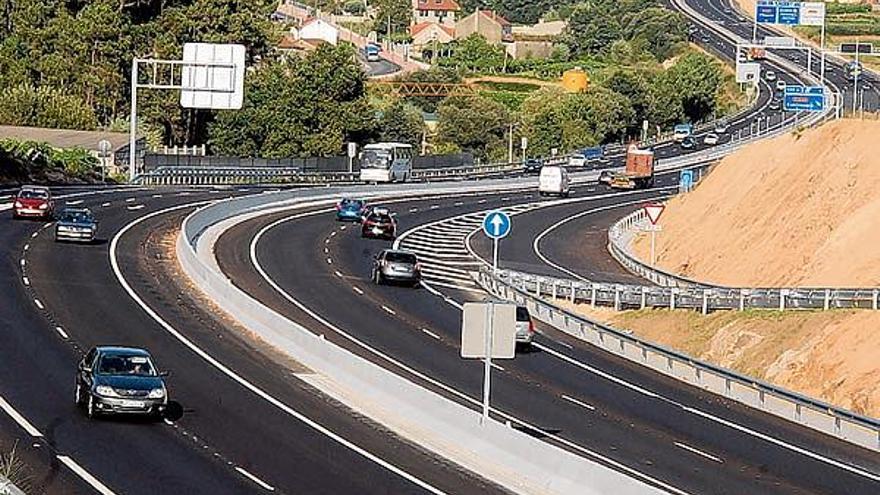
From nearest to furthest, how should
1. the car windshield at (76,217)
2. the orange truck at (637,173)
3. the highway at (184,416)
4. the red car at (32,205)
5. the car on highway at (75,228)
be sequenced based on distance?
the highway at (184,416), the car on highway at (75,228), the car windshield at (76,217), the red car at (32,205), the orange truck at (637,173)

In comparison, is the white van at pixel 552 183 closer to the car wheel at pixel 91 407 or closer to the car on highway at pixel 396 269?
the car on highway at pixel 396 269

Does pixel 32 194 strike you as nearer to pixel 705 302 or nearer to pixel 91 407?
pixel 705 302

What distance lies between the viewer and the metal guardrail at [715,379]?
39.8m

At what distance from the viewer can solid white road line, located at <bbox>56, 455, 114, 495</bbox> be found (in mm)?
26188

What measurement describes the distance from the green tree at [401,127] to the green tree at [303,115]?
1521 centimetres

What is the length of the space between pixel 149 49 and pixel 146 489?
129 metres

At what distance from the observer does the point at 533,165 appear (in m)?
137

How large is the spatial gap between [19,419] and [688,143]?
128 m

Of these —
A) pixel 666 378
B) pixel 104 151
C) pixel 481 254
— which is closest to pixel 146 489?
pixel 666 378

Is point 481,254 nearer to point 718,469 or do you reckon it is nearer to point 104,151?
point 104,151

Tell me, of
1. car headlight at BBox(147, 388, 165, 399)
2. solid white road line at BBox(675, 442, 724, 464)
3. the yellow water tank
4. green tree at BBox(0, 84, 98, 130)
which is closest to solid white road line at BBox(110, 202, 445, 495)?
car headlight at BBox(147, 388, 165, 399)

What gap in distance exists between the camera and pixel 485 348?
3048 cm

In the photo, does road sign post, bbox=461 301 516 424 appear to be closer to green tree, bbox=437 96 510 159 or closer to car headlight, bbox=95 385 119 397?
car headlight, bbox=95 385 119 397

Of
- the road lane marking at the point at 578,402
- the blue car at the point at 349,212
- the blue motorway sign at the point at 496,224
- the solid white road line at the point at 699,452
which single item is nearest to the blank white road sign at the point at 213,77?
the blue car at the point at 349,212
